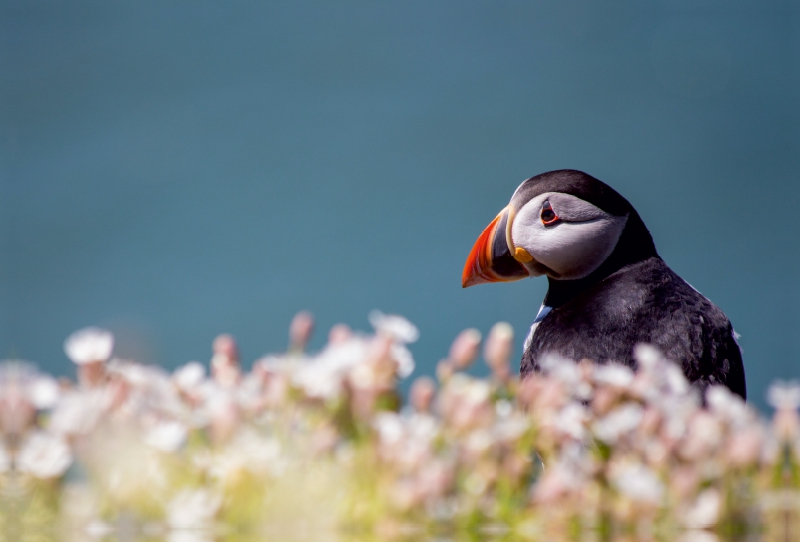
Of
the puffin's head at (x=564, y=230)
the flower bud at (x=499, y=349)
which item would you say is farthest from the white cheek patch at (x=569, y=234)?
the flower bud at (x=499, y=349)

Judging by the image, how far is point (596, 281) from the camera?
2428mm

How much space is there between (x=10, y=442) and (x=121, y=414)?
139 mm

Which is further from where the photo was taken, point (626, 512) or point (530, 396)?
point (530, 396)

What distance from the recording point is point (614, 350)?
185 cm

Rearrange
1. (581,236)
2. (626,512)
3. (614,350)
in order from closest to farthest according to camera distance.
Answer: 1. (626,512)
2. (614,350)
3. (581,236)

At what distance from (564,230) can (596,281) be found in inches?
8.0

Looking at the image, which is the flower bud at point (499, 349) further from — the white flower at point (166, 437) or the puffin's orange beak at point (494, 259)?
the puffin's orange beak at point (494, 259)

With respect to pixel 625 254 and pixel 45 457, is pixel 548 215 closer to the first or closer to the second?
pixel 625 254

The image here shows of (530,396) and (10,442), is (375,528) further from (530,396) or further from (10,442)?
(10,442)

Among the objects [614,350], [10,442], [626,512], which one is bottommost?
[626,512]

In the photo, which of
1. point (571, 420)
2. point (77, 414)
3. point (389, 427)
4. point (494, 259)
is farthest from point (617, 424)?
point (494, 259)

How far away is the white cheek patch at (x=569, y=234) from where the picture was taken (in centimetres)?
236

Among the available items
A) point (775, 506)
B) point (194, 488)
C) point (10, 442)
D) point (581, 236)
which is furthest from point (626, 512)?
point (581, 236)

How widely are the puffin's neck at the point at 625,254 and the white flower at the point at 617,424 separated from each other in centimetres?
147
